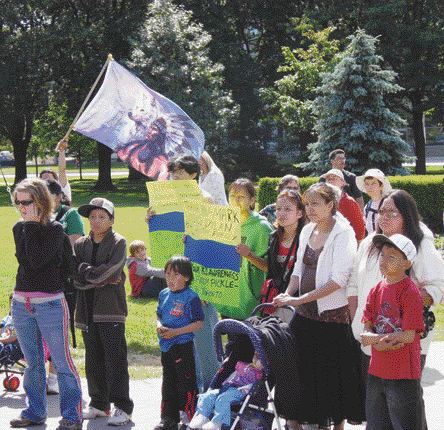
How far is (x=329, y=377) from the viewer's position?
674 centimetres

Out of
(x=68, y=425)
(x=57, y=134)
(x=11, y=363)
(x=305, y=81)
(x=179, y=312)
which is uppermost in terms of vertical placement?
(x=305, y=81)

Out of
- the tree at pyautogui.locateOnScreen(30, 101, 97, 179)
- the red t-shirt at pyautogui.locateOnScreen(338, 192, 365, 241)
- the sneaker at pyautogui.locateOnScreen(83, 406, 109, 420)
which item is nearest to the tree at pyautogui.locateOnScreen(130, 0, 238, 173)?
the tree at pyautogui.locateOnScreen(30, 101, 97, 179)

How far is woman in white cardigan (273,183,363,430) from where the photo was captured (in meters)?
6.68

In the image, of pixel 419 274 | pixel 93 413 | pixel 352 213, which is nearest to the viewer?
pixel 419 274

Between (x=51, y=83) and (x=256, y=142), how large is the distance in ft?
35.7

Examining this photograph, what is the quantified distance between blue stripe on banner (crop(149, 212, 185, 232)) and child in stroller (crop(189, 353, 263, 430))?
2072mm

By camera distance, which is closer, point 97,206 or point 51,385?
point 97,206

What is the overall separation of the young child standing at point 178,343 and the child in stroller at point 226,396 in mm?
842

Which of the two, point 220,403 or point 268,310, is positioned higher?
point 268,310

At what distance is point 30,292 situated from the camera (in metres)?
7.31

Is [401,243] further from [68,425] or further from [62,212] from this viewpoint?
[62,212]

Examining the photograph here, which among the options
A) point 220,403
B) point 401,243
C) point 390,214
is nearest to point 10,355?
point 220,403

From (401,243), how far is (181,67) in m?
34.2

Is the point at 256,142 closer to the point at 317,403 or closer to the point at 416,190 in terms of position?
the point at 416,190
